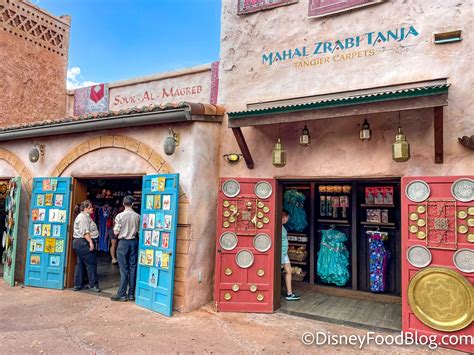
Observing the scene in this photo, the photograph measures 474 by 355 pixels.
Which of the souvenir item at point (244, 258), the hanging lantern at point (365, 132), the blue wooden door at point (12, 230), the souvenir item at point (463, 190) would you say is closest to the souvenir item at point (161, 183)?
the souvenir item at point (244, 258)

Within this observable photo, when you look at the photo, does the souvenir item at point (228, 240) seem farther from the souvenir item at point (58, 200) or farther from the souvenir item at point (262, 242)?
the souvenir item at point (58, 200)

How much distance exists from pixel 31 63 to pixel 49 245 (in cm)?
676

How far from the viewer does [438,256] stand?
4535 mm

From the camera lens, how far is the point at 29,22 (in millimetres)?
10758

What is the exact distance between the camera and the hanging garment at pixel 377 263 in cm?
643

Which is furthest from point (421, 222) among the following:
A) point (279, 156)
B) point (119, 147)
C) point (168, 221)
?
point (119, 147)

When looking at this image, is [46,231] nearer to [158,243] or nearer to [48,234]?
[48,234]

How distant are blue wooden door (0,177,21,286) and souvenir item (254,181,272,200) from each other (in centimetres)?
491

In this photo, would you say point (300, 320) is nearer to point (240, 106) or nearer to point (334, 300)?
point (334, 300)

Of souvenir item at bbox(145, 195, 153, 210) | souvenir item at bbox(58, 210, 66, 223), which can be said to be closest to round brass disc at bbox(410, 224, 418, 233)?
souvenir item at bbox(145, 195, 153, 210)

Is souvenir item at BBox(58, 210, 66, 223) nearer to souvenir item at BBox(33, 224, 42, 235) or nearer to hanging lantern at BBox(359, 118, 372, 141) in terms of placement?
souvenir item at BBox(33, 224, 42, 235)

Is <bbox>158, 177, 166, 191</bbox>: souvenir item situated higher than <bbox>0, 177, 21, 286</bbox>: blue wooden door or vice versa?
<bbox>158, 177, 166, 191</bbox>: souvenir item

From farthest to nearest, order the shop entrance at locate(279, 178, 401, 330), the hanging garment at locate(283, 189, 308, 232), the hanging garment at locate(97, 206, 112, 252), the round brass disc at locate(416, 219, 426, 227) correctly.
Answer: the hanging garment at locate(97, 206, 112, 252), the hanging garment at locate(283, 189, 308, 232), the shop entrance at locate(279, 178, 401, 330), the round brass disc at locate(416, 219, 426, 227)

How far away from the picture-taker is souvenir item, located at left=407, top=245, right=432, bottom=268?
4.60m
